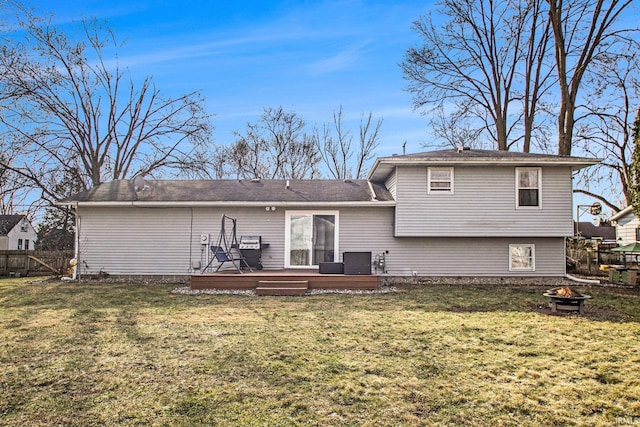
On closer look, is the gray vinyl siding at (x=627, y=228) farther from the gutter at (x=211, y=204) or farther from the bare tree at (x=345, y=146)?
the gutter at (x=211, y=204)

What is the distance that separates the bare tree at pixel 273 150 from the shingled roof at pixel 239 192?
42.4 feet

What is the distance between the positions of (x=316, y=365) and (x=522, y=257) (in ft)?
33.0

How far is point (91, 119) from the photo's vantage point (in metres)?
22.9

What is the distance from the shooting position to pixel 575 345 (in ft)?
18.9

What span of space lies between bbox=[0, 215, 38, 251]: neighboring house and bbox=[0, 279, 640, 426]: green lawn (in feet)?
90.2

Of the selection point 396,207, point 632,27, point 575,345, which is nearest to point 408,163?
point 396,207

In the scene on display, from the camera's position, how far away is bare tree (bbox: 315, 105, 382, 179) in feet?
91.9

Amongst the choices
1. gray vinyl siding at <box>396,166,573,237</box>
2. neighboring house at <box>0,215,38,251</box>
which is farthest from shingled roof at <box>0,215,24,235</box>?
gray vinyl siding at <box>396,166,573,237</box>

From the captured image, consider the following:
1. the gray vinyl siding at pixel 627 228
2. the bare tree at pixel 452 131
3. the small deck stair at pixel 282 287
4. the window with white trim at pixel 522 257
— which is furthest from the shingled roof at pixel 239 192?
the gray vinyl siding at pixel 627 228

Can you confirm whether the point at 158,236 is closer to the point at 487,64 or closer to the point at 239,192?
the point at 239,192

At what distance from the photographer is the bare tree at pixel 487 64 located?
20703mm

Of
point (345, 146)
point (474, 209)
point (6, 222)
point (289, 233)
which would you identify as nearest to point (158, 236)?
point (289, 233)

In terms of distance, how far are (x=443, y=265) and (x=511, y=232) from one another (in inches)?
81.1

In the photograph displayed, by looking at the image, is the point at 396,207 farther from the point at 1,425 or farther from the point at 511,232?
A: the point at 1,425
